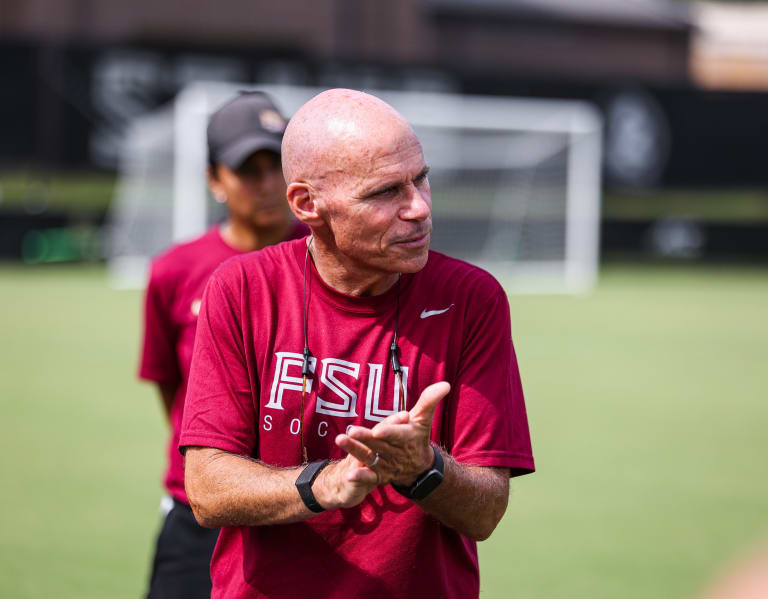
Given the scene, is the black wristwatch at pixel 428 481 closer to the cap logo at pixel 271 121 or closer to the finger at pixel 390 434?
the finger at pixel 390 434

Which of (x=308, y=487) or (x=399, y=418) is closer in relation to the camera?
(x=399, y=418)

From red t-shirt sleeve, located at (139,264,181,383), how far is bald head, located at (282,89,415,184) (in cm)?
160

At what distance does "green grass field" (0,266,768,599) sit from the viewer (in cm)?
544

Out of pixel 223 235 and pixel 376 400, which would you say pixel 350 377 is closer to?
pixel 376 400

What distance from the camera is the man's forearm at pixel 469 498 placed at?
212 centimetres

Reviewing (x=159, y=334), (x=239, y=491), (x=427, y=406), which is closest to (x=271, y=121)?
(x=159, y=334)

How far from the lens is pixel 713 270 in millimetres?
27016

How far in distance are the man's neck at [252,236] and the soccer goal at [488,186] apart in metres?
17.3

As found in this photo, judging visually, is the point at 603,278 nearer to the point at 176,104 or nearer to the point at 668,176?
the point at 668,176

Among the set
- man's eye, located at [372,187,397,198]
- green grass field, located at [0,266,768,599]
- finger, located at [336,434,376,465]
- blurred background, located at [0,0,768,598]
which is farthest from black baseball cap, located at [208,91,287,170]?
green grass field, located at [0,266,768,599]

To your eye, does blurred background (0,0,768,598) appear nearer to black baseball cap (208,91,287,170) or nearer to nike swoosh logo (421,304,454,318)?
nike swoosh logo (421,304,454,318)

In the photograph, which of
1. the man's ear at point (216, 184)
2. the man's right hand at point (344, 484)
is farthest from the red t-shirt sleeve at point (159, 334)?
the man's right hand at point (344, 484)

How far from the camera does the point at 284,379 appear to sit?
2270 mm

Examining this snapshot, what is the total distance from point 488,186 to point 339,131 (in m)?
21.8
